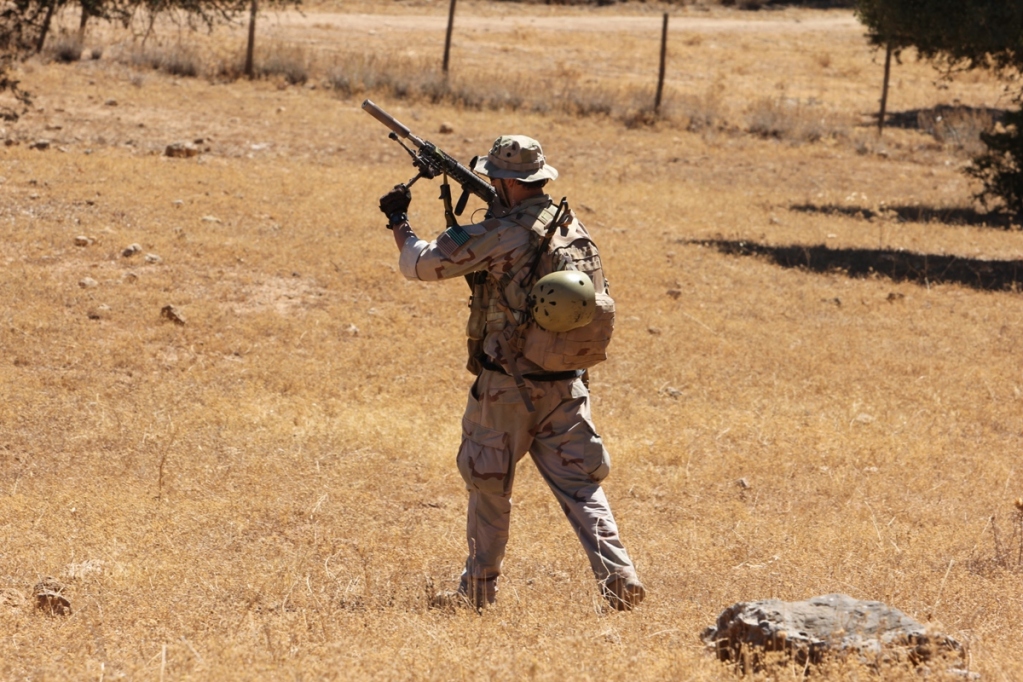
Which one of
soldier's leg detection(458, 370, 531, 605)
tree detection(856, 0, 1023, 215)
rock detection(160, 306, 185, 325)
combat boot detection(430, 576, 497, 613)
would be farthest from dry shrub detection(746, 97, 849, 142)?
combat boot detection(430, 576, 497, 613)

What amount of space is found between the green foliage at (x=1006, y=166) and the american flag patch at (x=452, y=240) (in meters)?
11.9

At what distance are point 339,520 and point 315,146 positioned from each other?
952 centimetres

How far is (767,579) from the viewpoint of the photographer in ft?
16.0

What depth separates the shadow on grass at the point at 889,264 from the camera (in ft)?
37.7

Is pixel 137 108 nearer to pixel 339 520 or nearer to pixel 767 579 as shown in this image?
pixel 339 520

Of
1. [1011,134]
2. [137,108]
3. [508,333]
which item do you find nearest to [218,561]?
[508,333]

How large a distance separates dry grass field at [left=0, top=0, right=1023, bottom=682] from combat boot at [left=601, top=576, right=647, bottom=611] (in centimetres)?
16

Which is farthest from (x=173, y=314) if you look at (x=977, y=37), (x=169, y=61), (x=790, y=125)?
(x=790, y=125)

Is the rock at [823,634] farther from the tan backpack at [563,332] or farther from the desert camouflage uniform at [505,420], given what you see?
the tan backpack at [563,332]

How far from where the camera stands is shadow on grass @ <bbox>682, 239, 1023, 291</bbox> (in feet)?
37.7

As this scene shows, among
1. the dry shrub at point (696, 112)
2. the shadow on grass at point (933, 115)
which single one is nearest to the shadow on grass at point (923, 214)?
the dry shrub at point (696, 112)

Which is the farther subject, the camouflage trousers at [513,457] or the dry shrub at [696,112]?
the dry shrub at [696,112]

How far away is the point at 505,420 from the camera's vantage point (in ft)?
14.7

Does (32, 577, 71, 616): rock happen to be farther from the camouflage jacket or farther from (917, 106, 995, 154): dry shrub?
(917, 106, 995, 154): dry shrub
